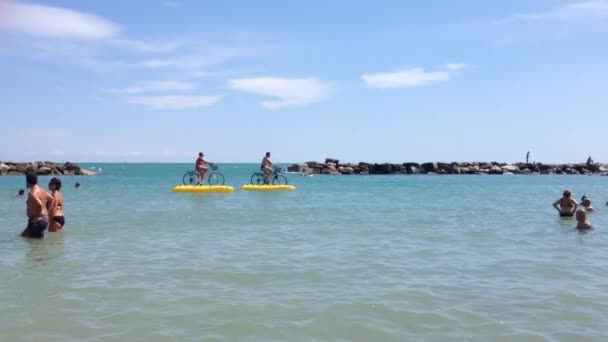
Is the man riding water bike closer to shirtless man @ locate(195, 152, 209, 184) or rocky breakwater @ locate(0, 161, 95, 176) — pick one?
shirtless man @ locate(195, 152, 209, 184)

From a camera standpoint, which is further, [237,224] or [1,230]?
[237,224]

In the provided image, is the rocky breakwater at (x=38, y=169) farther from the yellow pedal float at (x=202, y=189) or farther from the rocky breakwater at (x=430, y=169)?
the yellow pedal float at (x=202, y=189)

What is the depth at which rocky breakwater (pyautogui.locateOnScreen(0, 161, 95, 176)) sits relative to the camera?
68.8m

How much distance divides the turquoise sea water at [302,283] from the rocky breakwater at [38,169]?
5880 cm

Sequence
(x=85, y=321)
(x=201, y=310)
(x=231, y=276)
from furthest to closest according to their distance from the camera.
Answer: (x=231, y=276)
(x=201, y=310)
(x=85, y=321)

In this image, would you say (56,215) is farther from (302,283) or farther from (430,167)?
(430,167)

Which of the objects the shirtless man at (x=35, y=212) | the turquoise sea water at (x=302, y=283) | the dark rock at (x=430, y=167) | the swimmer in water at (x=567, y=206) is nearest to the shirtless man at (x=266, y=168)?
the turquoise sea water at (x=302, y=283)

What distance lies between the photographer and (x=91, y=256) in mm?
10141

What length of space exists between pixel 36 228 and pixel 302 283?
6.48 metres

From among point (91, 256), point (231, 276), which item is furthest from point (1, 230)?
point (231, 276)

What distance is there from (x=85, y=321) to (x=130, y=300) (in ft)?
2.98

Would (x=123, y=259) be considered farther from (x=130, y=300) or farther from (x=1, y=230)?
(x=1, y=230)

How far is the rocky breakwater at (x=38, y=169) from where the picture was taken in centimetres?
6875

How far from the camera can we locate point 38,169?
70.0m
